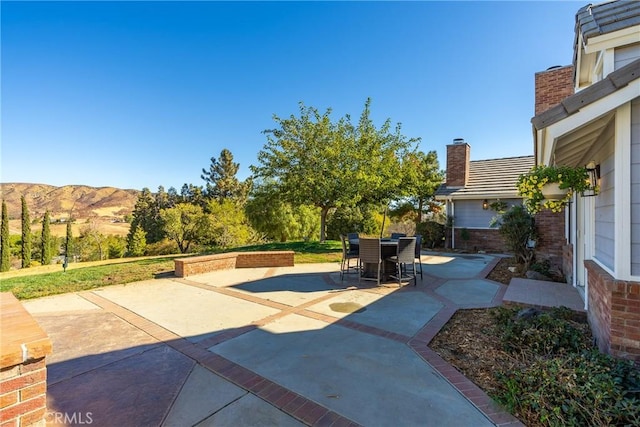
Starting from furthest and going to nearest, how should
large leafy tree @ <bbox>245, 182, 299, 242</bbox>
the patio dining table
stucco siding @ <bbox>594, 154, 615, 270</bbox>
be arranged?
large leafy tree @ <bbox>245, 182, 299, 242</bbox> < the patio dining table < stucco siding @ <bbox>594, 154, 615, 270</bbox>

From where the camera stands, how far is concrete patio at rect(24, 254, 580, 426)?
246 centimetres

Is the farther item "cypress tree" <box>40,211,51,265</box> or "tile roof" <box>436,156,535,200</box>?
"cypress tree" <box>40,211,51,265</box>

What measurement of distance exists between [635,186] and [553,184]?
1192 mm

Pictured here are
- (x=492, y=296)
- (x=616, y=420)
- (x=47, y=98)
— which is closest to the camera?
(x=616, y=420)

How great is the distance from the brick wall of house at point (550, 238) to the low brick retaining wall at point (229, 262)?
7.59m

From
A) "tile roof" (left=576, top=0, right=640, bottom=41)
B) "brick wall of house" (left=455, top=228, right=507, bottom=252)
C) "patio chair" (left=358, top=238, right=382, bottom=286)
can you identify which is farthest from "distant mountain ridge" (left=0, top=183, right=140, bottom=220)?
"tile roof" (left=576, top=0, right=640, bottom=41)

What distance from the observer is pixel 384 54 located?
416 inches

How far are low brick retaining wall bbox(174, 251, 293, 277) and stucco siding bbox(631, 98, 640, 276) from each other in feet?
26.5

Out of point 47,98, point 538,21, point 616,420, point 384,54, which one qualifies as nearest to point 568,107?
point 616,420

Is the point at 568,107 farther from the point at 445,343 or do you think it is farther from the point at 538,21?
the point at 538,21

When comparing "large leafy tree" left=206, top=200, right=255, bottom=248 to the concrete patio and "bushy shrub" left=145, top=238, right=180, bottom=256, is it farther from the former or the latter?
the concrete patio

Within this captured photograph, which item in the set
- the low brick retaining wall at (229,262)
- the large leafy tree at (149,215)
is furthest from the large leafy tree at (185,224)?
the low brick retaining wall at (229,262)

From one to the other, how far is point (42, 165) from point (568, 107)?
56.1ft

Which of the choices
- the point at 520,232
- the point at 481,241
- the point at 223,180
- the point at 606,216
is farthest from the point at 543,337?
the point at 223,180
